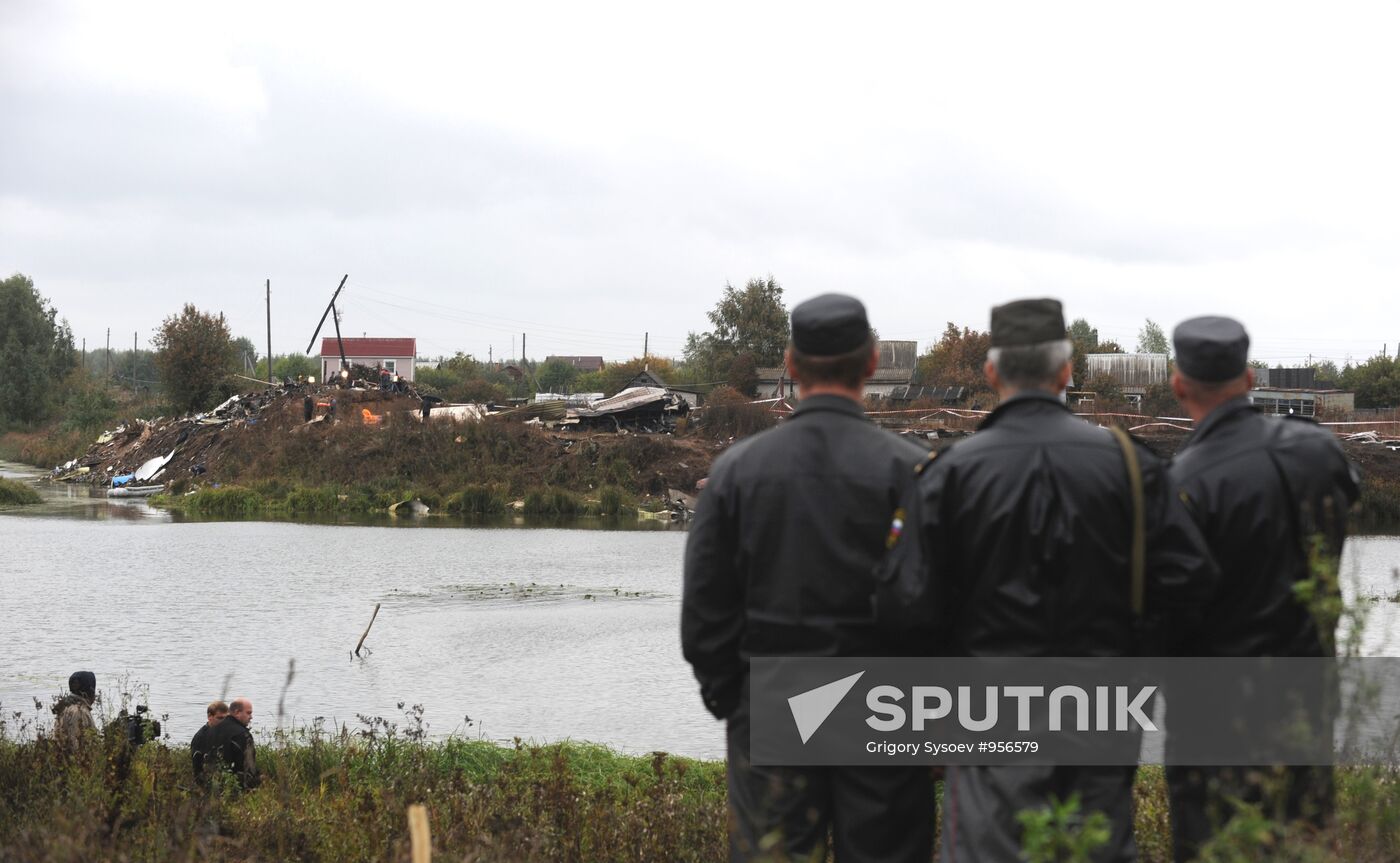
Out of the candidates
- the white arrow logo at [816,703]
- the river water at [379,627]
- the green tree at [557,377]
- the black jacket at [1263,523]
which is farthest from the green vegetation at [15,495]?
the green tree at [557,377]

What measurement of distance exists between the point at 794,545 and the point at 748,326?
8484 centimetres

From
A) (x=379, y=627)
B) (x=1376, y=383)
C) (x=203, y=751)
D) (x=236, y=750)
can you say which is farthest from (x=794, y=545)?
(x=1376, y=383)

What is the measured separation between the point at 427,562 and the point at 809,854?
27.8 meters

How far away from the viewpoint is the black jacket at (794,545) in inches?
156

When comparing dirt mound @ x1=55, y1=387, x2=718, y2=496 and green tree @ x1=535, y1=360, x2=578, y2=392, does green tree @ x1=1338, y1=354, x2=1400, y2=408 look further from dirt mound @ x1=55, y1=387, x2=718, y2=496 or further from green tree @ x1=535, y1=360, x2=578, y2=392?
green tree @ x1=535, y1=360, x2=578, y2=392

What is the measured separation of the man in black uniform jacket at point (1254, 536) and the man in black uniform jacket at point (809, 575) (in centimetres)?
84

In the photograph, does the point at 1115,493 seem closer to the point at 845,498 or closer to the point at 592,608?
the point at 845,498

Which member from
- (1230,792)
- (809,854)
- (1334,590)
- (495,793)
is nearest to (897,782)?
(809,854)

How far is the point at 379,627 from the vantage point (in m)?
20.9

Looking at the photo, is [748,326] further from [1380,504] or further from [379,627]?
[379,627]

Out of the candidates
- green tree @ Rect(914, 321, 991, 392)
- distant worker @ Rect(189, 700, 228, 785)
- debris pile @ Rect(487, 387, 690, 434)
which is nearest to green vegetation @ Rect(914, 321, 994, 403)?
green tree @ Rect(914, 321, 991, 392)

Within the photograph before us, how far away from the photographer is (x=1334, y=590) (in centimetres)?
353

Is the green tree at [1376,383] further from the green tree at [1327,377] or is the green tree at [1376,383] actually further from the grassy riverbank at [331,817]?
the grassy riverbank at [331,817]

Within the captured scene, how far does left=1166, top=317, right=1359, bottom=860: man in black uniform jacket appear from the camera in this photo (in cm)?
395
